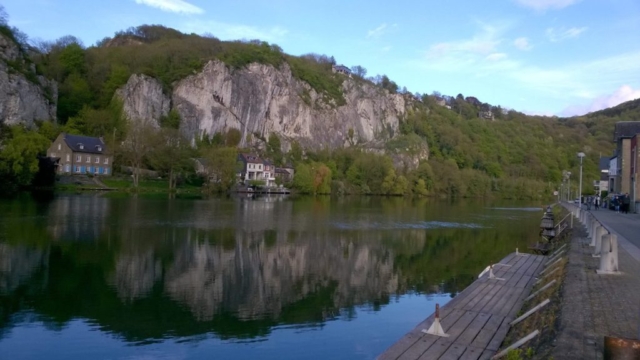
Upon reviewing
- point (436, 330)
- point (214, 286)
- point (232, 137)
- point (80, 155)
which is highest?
point (232, 137)

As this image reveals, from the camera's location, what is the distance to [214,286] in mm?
17906

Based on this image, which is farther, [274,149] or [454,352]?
[274,149]

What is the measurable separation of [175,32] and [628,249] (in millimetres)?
148721

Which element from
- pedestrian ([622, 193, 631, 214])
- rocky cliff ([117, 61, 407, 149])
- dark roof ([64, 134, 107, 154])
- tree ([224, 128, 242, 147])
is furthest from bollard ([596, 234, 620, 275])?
tree ([224, 128, 242, 147])

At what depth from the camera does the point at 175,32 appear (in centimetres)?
15050

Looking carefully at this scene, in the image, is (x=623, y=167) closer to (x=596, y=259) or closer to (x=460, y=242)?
(x=460, y=242)

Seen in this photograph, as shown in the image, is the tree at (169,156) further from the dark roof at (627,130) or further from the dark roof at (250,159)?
the dark roof at (627,130)

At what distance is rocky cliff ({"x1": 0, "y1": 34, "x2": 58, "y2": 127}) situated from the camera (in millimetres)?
77438

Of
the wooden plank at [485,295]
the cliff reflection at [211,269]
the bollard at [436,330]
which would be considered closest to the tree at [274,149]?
the cliff reflection at [211,269]

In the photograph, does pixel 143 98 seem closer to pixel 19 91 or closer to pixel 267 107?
pixel 19 91

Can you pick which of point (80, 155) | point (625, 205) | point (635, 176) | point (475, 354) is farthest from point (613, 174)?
point (80, 155)

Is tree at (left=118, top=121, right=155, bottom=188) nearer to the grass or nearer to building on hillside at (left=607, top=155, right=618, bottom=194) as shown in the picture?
building on hillside at (left=607, top=155, right=618, bottom=194)

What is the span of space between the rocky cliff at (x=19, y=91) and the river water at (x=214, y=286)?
2043 inches

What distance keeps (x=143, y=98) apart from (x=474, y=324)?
352 feet
